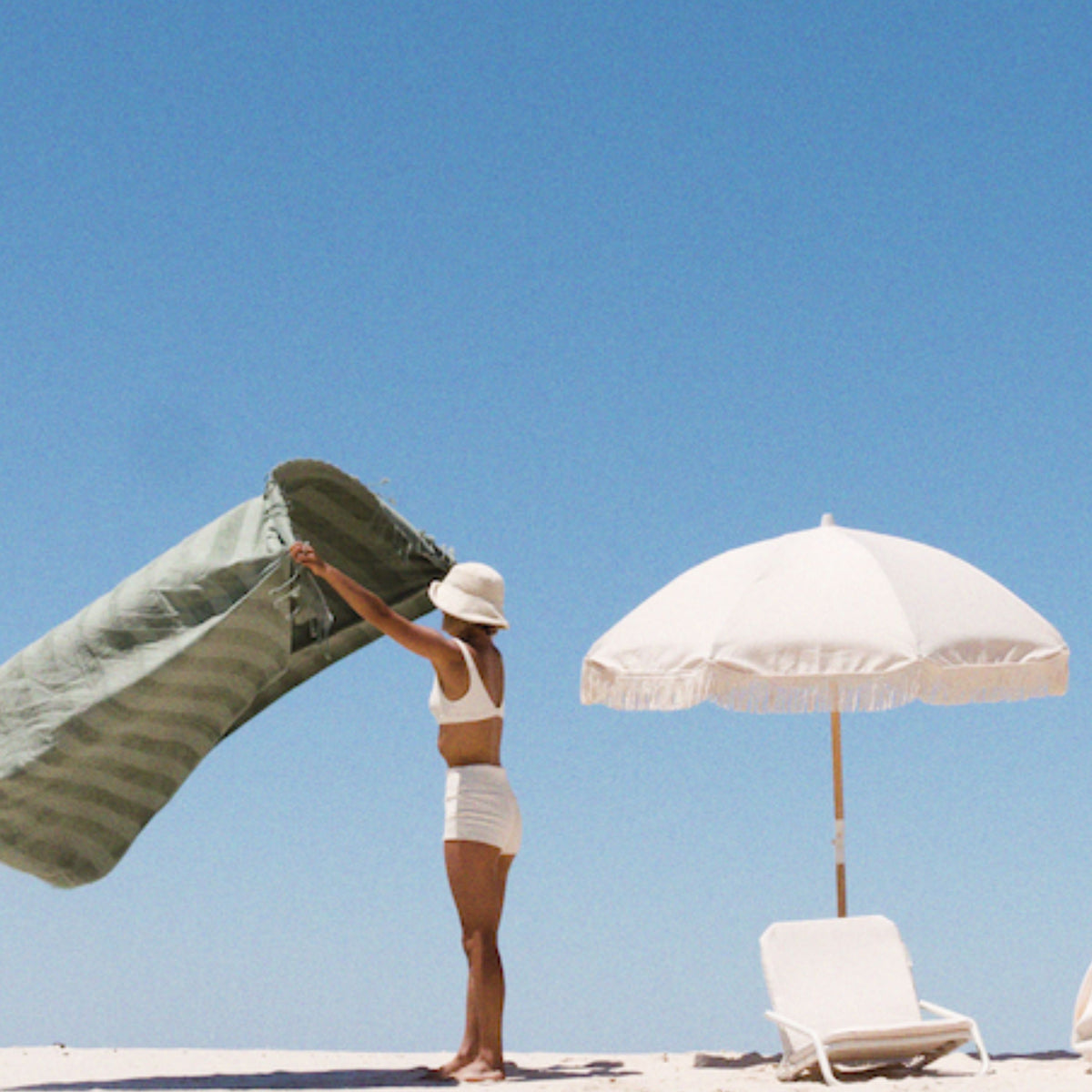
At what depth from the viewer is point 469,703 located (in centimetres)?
689

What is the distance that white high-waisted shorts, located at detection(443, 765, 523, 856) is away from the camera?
6836 millimetres

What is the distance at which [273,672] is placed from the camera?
713cm

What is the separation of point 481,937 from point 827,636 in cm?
226

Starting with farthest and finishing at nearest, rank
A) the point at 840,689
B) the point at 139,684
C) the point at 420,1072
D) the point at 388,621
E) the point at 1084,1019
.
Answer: the point at 840,689 → the point at 420,1072 → the point at 1084,1019 → the point at 139,684 → the point at 388,621

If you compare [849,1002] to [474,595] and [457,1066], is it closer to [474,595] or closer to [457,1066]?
[457,1066]

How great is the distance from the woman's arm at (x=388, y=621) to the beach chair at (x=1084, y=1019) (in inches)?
131

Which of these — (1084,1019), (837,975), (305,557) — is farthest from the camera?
(837,975)

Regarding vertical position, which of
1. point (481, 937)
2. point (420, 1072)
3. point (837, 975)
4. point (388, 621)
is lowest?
point (420, 1072)

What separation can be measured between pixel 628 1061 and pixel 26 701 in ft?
12.2

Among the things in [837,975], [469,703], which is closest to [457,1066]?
[469,703]

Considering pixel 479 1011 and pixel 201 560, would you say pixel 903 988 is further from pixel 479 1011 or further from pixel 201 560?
pixel 201 560

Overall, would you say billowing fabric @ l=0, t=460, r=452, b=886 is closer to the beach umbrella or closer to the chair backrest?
the beach umbrella

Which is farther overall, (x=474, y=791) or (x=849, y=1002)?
(x=849, y=1002)

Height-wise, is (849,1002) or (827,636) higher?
(827,636)
